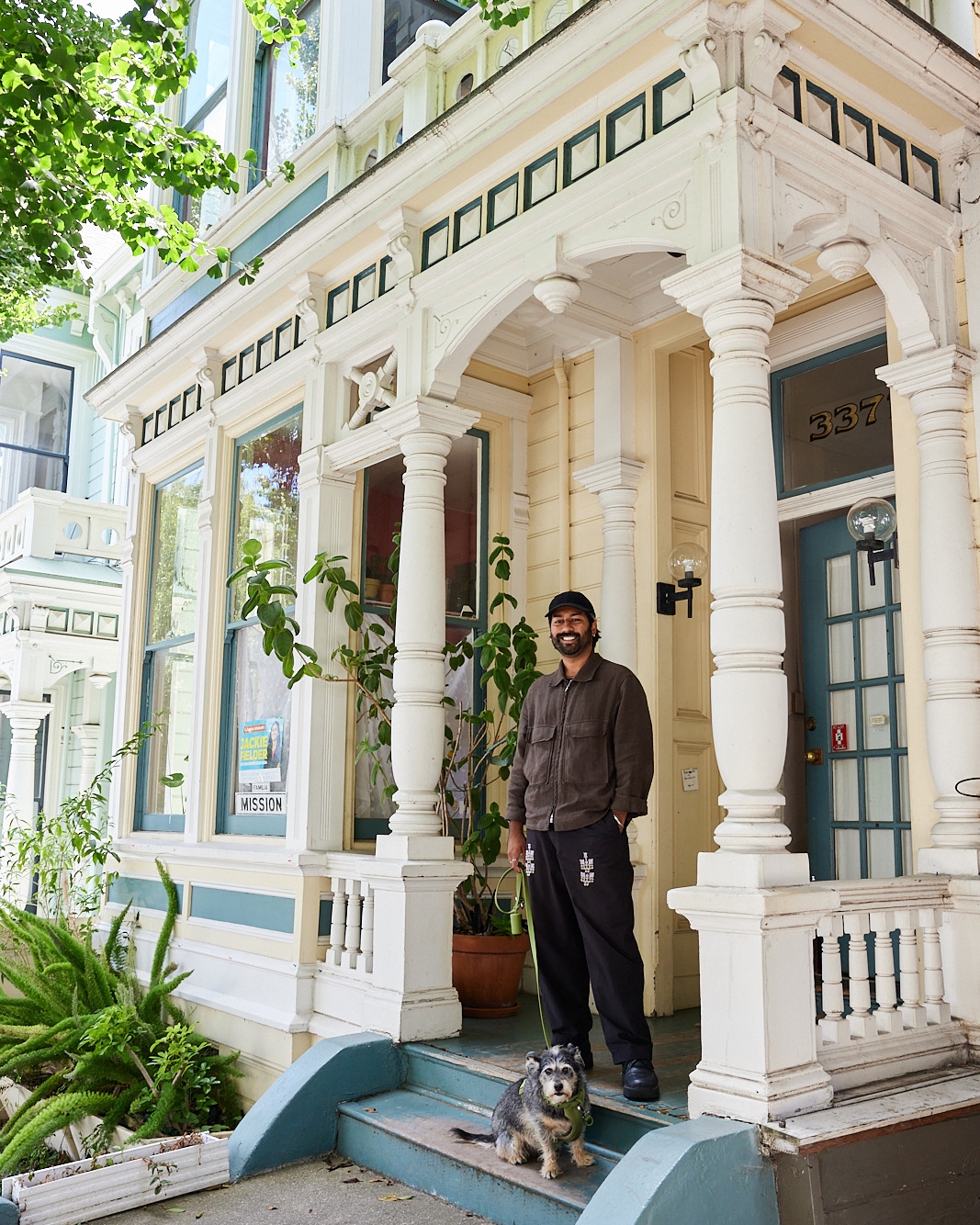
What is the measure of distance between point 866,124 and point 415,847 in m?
3.39

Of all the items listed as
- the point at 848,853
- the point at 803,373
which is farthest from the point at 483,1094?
the point at 803,373

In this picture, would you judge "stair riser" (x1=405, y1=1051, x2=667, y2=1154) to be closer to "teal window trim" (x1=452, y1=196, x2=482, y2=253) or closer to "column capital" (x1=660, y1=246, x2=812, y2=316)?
"column capital" (x1=660, y1=246, x2=812, y2=316)

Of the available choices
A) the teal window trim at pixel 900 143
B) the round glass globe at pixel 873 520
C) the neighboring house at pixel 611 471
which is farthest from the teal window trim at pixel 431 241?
the round glass globe at pixel 873 520

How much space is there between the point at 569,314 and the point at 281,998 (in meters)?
3.65

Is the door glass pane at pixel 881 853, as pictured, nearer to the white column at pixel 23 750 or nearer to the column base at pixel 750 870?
the column base at pixel 750 870

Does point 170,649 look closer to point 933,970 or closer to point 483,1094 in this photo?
point 483,1094

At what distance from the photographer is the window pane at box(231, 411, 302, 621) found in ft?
21.2

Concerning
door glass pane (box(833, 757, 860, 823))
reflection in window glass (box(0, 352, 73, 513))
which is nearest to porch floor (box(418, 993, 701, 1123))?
door glass pane (box(833, 757, 860, 823))

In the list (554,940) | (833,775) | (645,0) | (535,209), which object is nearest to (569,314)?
(535,209)

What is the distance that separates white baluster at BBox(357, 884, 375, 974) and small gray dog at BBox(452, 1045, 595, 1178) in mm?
1444

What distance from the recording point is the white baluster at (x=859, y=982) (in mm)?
3717

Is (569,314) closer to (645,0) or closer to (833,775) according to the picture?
(645,0)

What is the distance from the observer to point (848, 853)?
17.6ft

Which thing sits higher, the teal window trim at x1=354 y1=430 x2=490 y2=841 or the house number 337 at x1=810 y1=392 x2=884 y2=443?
the house number 337 at x1=810 y1=392 x2=884 y2=443
